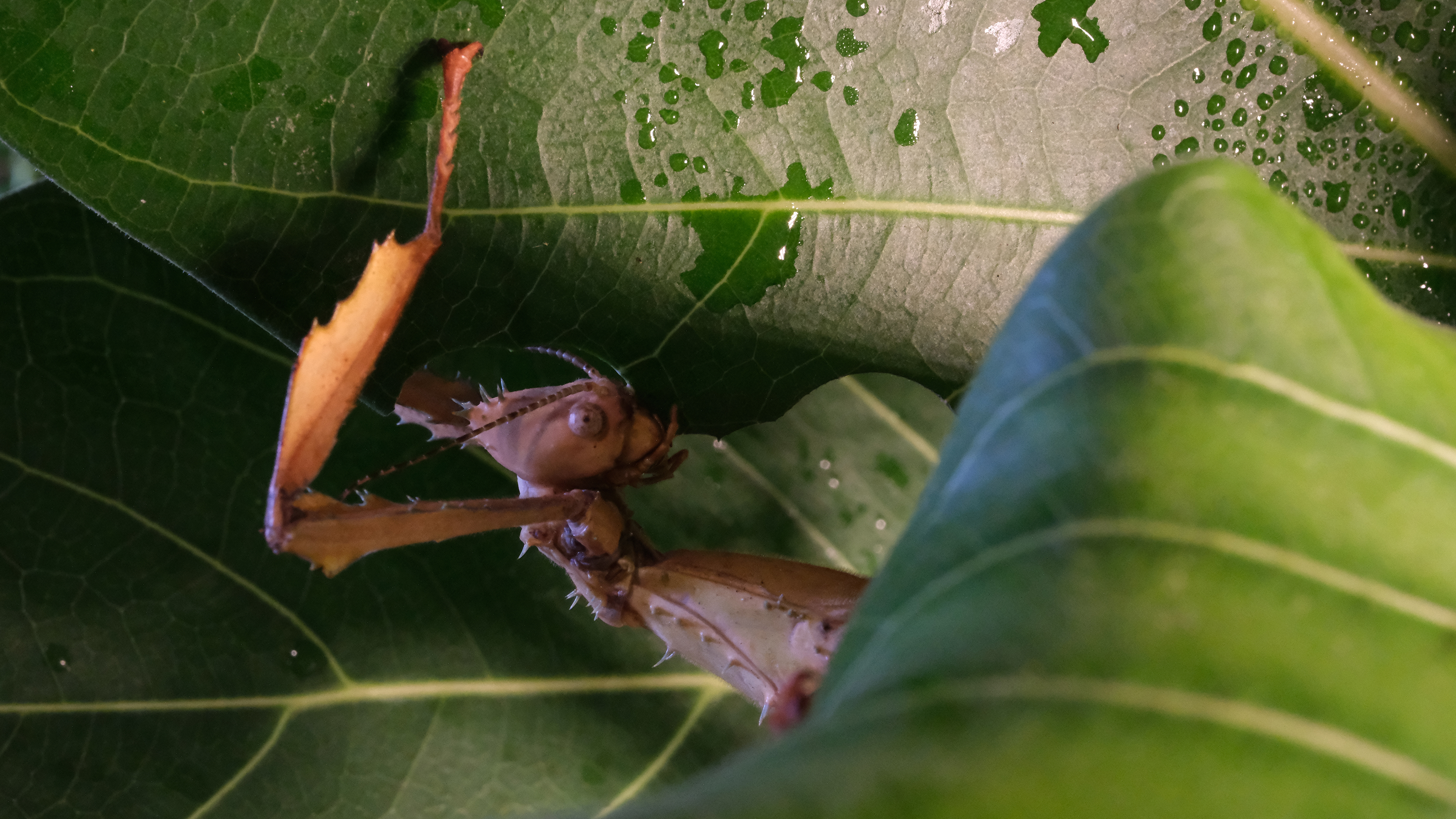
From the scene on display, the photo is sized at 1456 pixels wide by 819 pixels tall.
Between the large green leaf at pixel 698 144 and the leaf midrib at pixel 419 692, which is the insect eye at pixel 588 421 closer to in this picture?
the large green leaf at pixel 698 144

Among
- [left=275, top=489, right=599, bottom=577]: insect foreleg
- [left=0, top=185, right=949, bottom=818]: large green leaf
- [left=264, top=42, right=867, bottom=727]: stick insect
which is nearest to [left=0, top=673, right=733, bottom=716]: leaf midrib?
[left=0, top=185, right=949, bottom=818]: large green leaf

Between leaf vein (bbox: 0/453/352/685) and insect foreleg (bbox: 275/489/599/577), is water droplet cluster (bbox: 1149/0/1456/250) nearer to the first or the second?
insect foreleg (bbox: 275/489/599/577)

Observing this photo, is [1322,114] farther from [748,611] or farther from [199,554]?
[199,554]

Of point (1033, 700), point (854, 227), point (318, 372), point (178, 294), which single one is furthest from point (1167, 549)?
point (178, 294)

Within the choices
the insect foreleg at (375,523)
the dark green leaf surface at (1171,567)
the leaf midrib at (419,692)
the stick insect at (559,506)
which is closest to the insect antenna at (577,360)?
the stick insect at (559,506)

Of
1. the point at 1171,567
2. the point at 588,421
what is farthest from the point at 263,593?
the point at 1171,567
